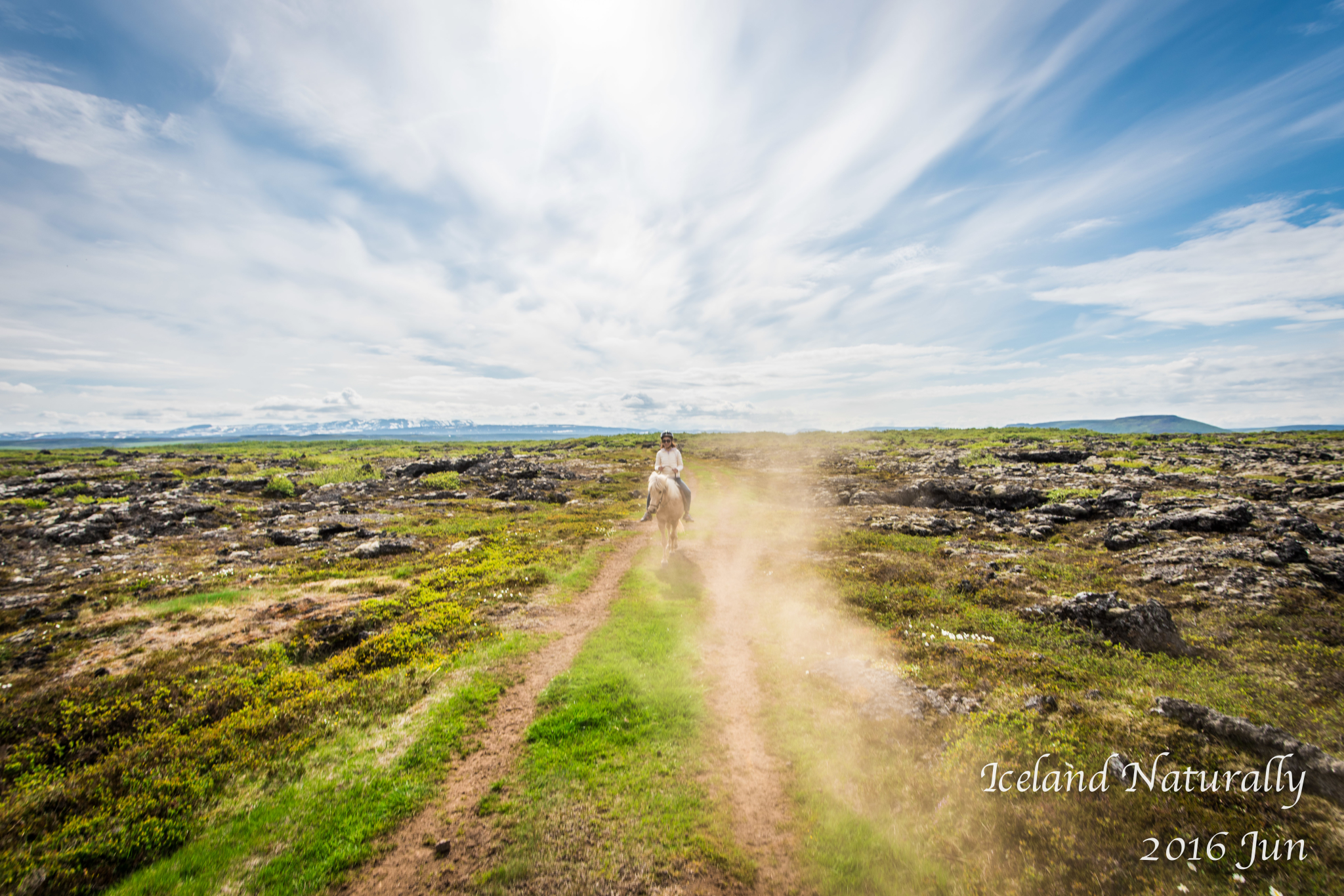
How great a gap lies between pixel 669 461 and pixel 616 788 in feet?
52.0

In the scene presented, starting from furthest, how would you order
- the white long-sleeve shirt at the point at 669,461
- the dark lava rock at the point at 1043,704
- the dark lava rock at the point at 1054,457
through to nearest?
the dark lava rock at the point at 1054,457 < the white long-sleeve shirt at the point at 669,461 < the dark lava rock at the point at 1043,704

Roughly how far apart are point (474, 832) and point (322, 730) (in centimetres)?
531

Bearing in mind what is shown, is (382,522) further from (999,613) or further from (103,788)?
(999,613)

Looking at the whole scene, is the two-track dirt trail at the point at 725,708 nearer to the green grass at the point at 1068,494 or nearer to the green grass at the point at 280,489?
the green grass at the point at 1068,494

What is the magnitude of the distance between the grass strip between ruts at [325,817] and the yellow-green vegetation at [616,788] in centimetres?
170

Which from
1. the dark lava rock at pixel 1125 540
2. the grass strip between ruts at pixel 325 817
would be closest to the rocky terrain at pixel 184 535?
the grass strip between ruts at pixel 325 817

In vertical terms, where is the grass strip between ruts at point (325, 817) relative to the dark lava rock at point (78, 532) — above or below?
below

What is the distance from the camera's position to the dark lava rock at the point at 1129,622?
13.3m

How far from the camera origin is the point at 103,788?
27.3 feet

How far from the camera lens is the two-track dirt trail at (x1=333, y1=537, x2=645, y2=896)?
22.1 ft

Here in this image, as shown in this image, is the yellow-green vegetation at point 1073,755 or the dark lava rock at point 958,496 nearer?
the yellow-green vegetation at point 1073,755

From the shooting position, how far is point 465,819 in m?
7.89

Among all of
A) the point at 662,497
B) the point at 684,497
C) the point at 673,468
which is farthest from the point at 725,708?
the point at 673,468

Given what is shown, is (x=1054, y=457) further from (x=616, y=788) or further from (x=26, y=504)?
(x=26, y=504)
